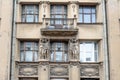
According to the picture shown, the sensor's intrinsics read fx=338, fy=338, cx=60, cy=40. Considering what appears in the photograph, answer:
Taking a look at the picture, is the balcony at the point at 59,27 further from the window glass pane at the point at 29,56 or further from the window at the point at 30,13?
the window glass pane at the point at 29,56

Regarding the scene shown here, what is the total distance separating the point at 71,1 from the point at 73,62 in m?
5.08

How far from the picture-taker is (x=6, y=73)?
84.3ft

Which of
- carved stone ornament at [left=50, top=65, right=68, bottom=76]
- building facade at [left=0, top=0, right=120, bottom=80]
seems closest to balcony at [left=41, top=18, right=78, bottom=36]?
building facade at [left=0, top=0, right=120, bottom=80]

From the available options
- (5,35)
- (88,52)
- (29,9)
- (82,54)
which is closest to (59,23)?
(29,9)

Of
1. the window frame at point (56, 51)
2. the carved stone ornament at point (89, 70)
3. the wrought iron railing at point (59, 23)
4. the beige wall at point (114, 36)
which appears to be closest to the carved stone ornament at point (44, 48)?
the window frame at point (56, 51)

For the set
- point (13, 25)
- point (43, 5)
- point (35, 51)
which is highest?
point (43, 5)

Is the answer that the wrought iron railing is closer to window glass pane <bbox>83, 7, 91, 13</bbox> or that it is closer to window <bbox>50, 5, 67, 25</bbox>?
window <bbox>50, 5, 67, 25</bbox>

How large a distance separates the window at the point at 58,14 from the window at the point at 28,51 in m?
2.42

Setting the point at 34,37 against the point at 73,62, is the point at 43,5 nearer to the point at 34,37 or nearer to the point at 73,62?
the point at 34,37

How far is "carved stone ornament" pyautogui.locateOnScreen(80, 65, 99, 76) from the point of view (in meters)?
26.5

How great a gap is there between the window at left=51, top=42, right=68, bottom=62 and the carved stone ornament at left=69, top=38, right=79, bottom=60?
0.74 m

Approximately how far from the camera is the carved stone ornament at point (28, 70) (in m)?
→ 26.4

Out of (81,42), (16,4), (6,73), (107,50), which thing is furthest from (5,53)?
(107,50)

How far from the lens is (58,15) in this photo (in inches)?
1099
